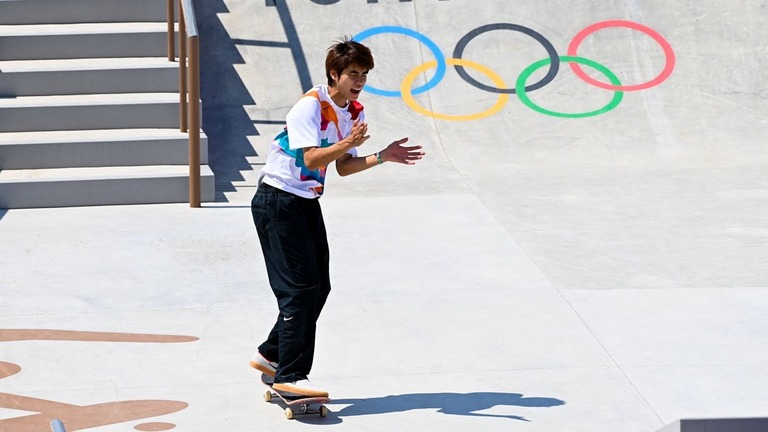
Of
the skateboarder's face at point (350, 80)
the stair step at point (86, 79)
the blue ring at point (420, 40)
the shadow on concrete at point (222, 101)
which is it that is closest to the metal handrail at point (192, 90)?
the shadow on concrete at point (222, 101)

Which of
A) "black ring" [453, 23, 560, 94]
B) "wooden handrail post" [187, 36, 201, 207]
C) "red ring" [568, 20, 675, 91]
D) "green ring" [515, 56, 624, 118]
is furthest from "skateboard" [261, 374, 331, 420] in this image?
"red ring" [568, 20, 675, 91]

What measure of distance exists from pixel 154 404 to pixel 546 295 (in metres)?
2.68

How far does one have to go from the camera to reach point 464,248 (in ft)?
27.2

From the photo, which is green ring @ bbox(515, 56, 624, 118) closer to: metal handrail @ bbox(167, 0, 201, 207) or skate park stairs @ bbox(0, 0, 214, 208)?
skate park stairs @ bbox(0, 0, 214, 208)

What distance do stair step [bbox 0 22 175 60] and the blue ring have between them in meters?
2.17

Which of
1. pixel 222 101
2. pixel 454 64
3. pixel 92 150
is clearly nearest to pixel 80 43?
pixel 222 101

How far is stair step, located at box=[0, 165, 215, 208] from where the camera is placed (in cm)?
946

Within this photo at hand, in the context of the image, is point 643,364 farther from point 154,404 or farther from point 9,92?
point 9,92

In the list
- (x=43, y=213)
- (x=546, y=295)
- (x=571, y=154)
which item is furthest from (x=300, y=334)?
(x=571, y=154)

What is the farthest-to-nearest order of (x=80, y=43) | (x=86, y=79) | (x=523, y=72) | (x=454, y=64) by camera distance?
(x=454, y=64) → (x=523, y=72) → (x=80, y=43) → (x=86, y=79)

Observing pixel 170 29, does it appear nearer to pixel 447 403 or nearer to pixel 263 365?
pixel 263 365

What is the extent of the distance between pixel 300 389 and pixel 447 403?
69 cm

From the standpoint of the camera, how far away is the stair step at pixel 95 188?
9461 millimetres

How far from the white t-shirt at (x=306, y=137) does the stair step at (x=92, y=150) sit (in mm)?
4588
